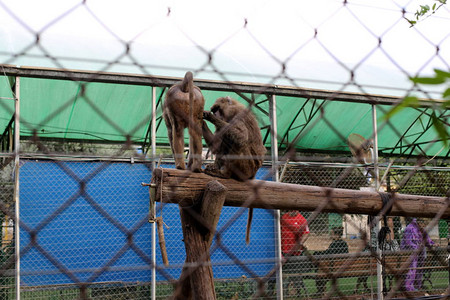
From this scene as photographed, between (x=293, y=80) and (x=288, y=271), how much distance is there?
633 centimetres

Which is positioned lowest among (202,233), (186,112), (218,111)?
(202,233)

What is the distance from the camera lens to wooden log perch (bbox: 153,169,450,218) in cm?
196

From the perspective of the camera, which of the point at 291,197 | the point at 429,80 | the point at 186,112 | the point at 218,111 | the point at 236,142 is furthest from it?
the point at 218,111

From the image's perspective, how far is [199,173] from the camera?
237cm

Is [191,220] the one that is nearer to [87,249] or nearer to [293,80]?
[293,80]

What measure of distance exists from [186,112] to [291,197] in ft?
2.28

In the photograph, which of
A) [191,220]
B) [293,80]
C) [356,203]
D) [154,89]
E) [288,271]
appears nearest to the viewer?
[293,80]

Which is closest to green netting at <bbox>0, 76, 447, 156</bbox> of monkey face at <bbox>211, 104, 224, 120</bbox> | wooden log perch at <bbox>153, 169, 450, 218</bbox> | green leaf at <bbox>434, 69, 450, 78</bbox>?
monkey face at <bbox>211, 104, 224, 120</bbox>

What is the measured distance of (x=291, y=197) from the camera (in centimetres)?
241

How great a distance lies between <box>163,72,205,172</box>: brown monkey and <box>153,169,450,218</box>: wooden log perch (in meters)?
0.10

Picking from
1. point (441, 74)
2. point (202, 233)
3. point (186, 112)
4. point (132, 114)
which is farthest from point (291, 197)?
point (132, 114)

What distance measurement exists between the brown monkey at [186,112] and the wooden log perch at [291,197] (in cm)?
10

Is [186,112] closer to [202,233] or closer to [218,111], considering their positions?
[202,233]

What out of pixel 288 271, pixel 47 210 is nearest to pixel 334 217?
pixel 288 271
